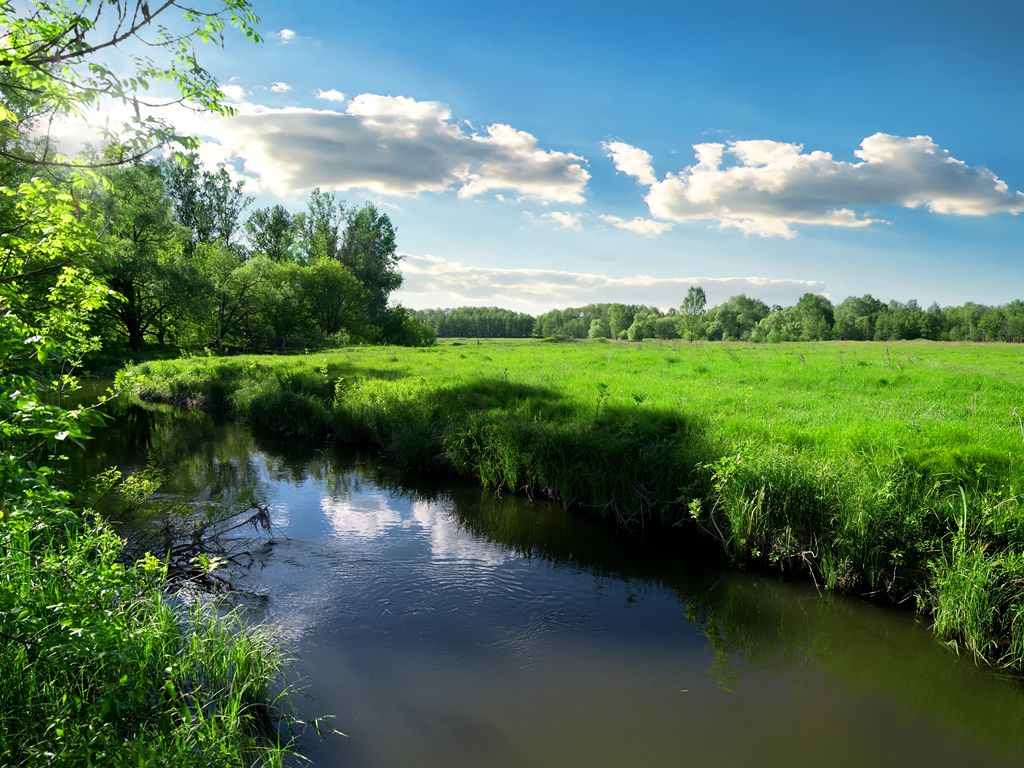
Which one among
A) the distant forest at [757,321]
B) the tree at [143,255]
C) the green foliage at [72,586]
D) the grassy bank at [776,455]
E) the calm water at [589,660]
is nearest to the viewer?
the green foliage at [72,586]

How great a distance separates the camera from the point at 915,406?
47.4 feet

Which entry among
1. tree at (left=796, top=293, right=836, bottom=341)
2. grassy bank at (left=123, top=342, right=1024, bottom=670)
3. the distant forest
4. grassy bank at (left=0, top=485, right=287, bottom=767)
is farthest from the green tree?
grassy bank at (left=0, top=485, right=287, bottom=767)

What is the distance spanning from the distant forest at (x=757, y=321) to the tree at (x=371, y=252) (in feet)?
38.0

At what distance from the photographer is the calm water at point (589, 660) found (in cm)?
594

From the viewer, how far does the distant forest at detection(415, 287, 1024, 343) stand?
10212cm

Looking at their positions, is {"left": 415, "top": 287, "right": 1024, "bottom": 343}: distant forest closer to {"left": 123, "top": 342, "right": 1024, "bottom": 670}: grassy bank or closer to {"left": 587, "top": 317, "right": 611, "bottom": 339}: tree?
{"left": 587, "top": 317, "right": 611, "bottom": 339}: tree

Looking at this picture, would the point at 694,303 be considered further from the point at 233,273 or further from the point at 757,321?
the point at 233,273

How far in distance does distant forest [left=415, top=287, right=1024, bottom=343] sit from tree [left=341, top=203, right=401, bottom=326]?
456 inches

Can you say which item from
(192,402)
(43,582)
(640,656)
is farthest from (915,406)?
(192,402)

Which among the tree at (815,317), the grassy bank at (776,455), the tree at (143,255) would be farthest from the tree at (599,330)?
the grassy bank at (776,455)

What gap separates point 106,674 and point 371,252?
7435 cm

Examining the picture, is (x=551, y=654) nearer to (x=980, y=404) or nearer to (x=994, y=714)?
(x=994, y=714)

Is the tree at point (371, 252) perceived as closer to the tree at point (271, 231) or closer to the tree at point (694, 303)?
the tree at point (271, 231)

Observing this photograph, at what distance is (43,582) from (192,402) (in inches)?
894
